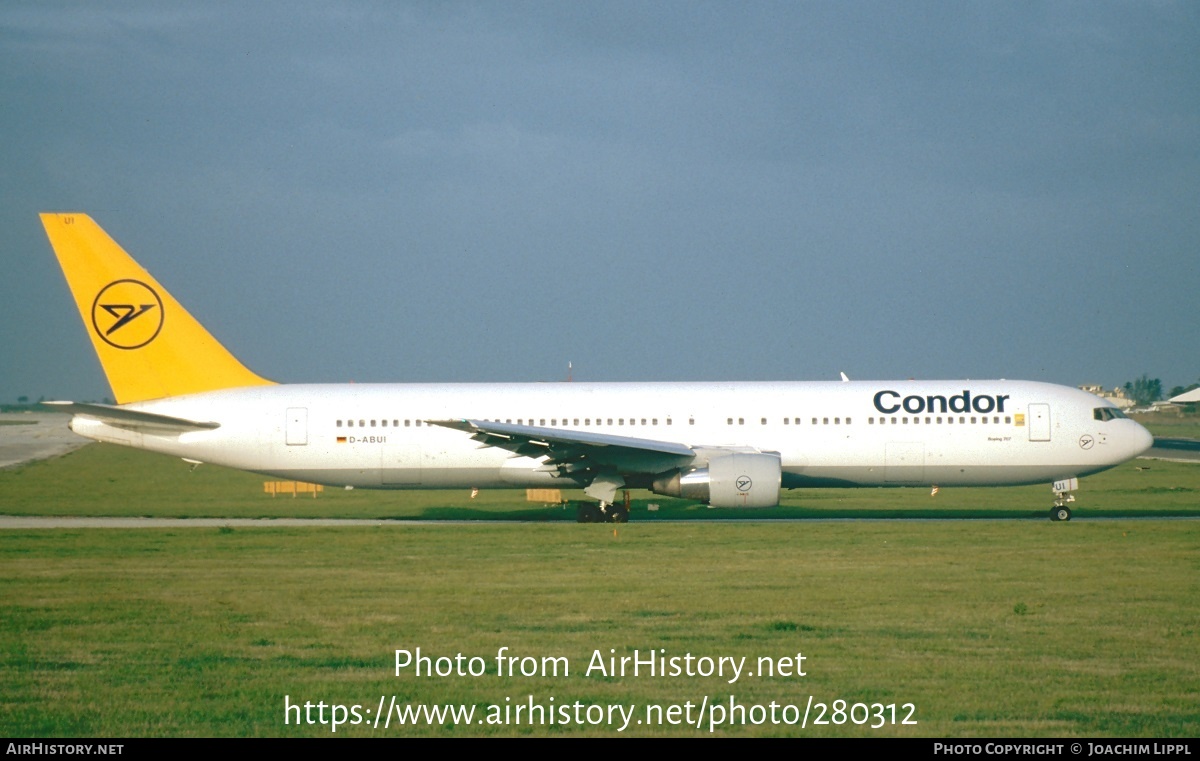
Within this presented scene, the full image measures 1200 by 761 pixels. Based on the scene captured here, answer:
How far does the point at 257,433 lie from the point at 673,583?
48.1 feet

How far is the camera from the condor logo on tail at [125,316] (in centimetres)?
2717

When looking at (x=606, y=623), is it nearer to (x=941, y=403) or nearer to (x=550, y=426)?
(x=550, y=426)

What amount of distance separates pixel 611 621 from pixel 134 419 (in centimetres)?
1714

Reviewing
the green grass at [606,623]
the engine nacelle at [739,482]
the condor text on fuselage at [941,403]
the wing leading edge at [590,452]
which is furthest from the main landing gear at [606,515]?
the condor text on fuselage at [941,403]

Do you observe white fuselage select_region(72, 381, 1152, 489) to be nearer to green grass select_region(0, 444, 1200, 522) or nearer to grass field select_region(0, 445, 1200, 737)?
green grass select_region(0, 444, 1200, 522)

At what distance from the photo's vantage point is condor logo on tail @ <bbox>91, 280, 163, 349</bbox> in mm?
27172

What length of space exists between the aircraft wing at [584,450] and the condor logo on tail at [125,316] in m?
8.30

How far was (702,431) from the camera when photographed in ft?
89.8

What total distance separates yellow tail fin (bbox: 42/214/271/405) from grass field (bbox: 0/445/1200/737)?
4.99 m

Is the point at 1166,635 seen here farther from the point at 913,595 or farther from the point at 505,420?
the point at 505,420

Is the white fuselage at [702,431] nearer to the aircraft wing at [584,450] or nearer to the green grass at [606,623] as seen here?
the aircraft wing at [584,450]

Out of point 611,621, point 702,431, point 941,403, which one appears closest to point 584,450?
point 702,431

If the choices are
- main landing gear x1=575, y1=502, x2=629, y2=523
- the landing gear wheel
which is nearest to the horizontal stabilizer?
the landing gear wheel
